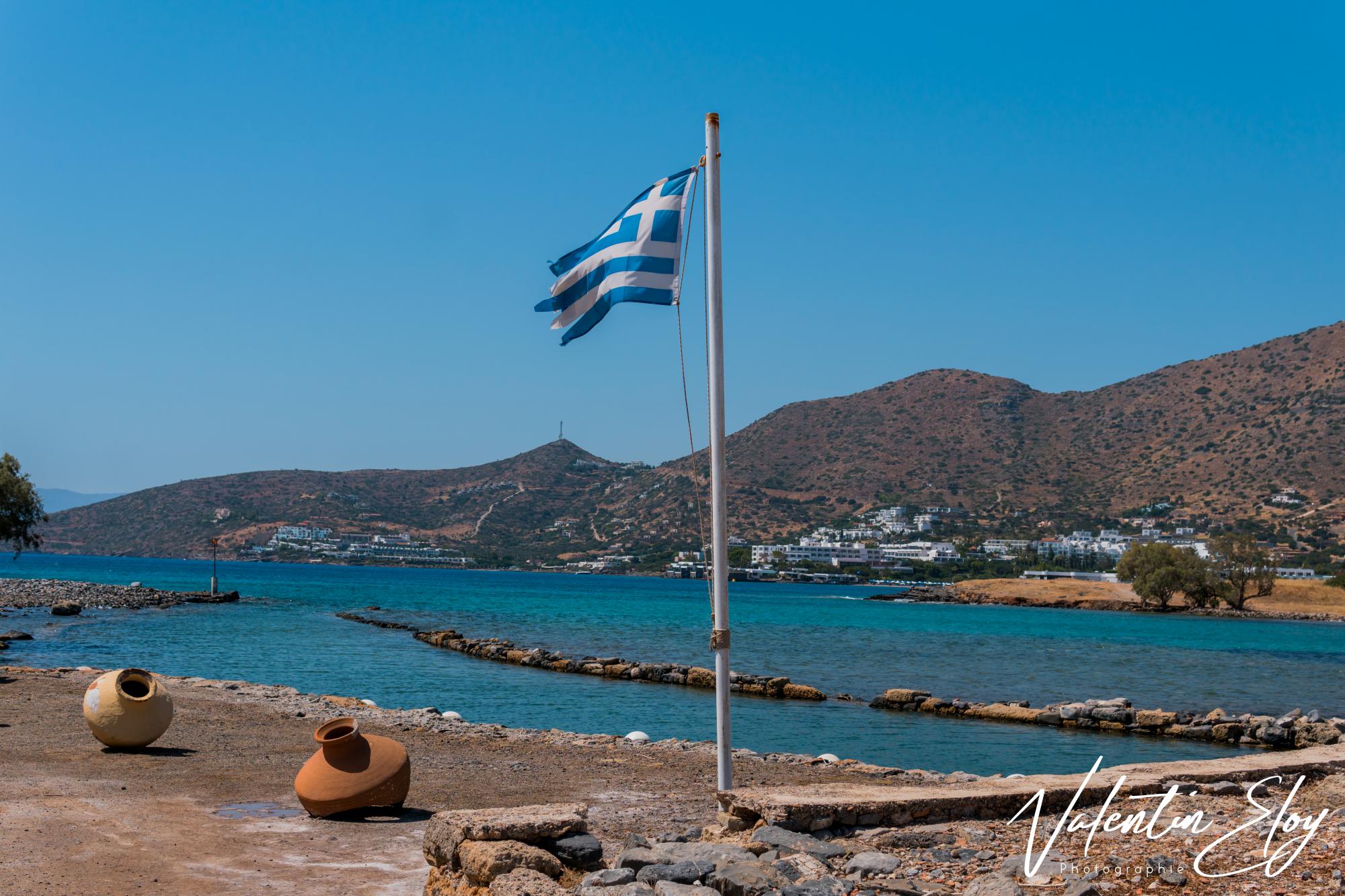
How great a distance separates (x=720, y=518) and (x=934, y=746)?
15.3 m

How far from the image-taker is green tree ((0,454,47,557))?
55.1 metres

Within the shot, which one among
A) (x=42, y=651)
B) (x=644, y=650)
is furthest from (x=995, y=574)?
(x=42, y=651)

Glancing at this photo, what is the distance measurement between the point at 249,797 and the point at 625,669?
24440 millimetres

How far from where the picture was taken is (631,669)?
119ft

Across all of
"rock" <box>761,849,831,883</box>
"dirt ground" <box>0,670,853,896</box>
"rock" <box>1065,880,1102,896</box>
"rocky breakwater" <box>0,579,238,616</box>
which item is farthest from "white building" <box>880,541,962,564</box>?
"rock" <box>1065,880,1102,896</box>

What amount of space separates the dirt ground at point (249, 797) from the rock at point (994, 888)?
11.1 feet

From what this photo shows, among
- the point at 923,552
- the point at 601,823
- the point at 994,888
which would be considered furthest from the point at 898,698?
the point at 923,552

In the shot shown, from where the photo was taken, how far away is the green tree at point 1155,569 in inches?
4154

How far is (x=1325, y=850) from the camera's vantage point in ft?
25.4

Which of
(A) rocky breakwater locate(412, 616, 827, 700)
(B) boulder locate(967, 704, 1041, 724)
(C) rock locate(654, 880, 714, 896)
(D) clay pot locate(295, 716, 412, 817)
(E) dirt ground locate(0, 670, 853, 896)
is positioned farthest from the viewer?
(A) rocky breakwater locate(412, 616, 827, 700)

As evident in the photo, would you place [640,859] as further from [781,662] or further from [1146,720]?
[781,662]

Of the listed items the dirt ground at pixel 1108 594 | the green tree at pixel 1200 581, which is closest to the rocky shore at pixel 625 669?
the green tree at pixel 1200 581

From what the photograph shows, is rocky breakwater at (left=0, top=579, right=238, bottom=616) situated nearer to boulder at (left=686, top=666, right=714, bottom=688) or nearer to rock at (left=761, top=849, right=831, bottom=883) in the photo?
boulder at (left=686, top=666, right=714, bottom=688)

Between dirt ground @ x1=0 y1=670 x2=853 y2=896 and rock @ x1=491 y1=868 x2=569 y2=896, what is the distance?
1.49m
